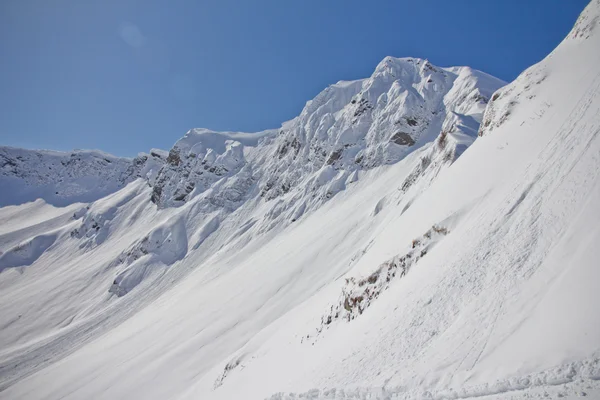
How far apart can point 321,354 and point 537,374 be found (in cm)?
1100

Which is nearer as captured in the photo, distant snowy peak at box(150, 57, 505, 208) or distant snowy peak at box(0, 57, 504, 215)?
distant snowy peak at box(0, 57, 504, 215)

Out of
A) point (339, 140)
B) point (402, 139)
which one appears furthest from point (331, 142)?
point (402, 139)

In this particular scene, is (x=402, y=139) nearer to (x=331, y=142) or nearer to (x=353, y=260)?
(x=331, y=142)

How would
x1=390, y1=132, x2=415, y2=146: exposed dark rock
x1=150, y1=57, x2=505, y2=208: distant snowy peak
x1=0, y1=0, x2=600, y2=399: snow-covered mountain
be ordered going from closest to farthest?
x1=0, y1=0, x2=600, y2=399: snow-covered mountain < x1=390, y1=132, x2=415, y2=146: exposed dark rock < x1=150, y1=57, x2=505, y2=208: distant snowy peak

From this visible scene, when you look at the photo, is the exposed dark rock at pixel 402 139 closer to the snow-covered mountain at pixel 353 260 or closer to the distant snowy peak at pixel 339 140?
the distant snowy peak at pixel 339 140

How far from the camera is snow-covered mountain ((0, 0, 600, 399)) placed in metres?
10.6

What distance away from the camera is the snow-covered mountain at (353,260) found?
1059 cm

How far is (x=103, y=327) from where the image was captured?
77562mm

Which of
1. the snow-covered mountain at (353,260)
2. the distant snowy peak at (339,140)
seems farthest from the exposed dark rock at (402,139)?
the snow-covered mountain at (353,260)

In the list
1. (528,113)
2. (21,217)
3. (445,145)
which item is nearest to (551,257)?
(528,113)

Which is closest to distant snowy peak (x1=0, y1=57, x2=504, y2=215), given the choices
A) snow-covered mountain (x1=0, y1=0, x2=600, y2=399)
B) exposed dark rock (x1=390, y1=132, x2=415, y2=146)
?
exposed dark rock (x1=390, y1=132, x2=415, y2=146)

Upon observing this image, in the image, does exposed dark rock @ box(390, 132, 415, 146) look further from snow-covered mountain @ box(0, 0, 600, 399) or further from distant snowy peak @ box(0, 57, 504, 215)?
snow-covered mountain @ box(0, 0, 600, 399)

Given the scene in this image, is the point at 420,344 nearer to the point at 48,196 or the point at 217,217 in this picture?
the point at 217,217

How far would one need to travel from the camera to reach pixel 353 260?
46250 millimetres
